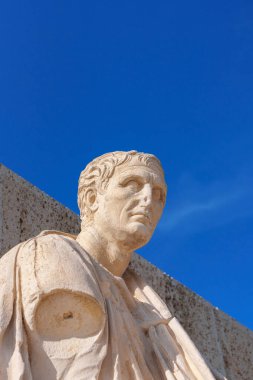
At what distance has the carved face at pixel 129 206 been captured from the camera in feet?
10.1

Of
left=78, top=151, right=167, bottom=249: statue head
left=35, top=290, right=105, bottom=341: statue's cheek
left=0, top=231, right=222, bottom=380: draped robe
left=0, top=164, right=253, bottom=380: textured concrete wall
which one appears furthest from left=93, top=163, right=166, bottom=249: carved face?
left=0, top=164, right=253, bottom=380: textured concrete wall

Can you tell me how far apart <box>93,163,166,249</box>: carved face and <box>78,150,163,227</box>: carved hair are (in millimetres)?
29

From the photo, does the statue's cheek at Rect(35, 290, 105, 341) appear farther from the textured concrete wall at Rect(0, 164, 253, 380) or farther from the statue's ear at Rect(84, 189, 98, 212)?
the textured concrete wall at Rect(0, 164, 253, 380)

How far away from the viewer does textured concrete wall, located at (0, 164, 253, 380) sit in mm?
3855

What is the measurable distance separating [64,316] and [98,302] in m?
0.12

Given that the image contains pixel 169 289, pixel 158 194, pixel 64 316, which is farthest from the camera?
pixel 169 289

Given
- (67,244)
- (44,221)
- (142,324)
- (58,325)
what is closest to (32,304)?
(58,325)

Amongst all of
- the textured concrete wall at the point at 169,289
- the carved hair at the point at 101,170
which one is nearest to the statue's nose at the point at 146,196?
the carved hair at the point at 101,170

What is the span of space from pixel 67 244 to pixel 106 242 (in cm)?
38

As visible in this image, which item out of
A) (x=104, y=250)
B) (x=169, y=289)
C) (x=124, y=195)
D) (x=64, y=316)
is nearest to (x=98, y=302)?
(x=64, y=316)

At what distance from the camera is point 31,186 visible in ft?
13.3

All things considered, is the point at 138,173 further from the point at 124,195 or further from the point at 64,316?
Result: the point at 64,316

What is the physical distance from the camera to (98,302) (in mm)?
2568

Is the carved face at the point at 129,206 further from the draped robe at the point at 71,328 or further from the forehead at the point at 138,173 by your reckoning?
the draped robe at the point at 71,328
